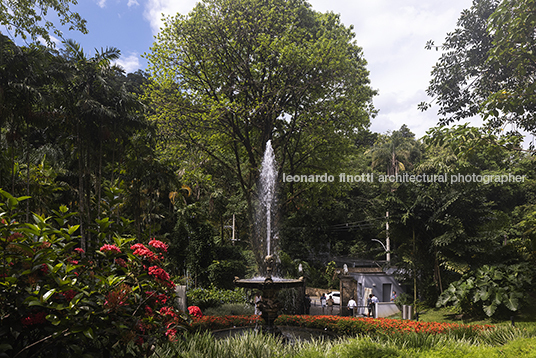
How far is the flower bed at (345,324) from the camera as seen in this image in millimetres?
8344

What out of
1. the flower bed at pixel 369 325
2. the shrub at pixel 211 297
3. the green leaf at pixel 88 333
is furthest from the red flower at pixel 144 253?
the shrub at pixel 211 297

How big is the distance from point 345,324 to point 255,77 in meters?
11.0

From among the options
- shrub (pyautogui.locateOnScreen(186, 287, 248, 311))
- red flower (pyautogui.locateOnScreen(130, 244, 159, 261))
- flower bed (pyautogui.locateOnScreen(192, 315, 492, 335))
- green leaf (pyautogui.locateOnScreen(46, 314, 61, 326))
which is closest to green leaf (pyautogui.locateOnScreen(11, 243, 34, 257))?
green leaf (pyautogui.locateOnScreen(46, 314, 61, 326))

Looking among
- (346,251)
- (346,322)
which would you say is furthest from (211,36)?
(346,251)

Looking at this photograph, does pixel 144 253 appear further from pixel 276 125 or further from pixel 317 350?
pixel 276 125

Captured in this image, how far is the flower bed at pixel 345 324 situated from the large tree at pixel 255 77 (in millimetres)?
Answer: 5933

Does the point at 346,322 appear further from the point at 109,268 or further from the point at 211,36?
the point at 211,36

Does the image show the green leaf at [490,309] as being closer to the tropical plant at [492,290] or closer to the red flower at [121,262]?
the tropical plant at [492,290]

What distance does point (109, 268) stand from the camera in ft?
12.2

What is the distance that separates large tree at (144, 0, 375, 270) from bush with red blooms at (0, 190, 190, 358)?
11.7 meters

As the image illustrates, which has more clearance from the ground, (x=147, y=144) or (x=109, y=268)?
(x=147, y=144)

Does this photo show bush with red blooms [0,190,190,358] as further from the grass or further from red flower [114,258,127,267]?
the grass

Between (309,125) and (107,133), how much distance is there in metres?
8.20

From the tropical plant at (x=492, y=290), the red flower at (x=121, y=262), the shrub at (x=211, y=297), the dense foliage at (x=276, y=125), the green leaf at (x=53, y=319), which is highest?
the dense foliage at (x=276, y=125)
